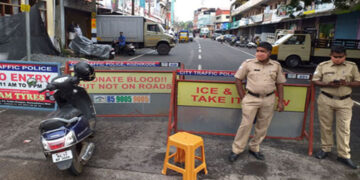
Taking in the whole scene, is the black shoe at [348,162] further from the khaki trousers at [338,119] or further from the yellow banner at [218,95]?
the yellow banner at [218,95]

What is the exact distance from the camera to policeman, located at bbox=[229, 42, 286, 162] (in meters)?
3.89

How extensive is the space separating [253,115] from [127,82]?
2.85 m

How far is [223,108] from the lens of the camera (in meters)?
4.78

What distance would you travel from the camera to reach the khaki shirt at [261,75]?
3893mm

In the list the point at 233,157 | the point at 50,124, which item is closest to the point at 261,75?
the point at 233,157

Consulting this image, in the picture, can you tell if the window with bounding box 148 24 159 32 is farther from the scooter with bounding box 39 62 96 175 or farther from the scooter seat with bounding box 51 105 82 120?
the scooter seat with bounding box 51 105 82 120

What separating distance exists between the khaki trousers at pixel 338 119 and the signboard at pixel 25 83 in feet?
16.2

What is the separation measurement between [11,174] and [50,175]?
19.5 inches

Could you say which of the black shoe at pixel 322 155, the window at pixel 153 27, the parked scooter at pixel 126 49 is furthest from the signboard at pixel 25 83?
the window at pixel 153 27

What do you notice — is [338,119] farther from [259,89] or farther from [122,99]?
[122,99]

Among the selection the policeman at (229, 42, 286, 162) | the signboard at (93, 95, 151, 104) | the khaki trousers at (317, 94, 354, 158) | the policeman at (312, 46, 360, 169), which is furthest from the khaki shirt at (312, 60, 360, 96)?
the signboard at (93, 95, 151, 104)

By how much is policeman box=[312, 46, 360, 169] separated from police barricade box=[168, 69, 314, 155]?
0.52 meters

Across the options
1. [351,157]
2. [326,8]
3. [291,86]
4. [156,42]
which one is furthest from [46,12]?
[326,8]

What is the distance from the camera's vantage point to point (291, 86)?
15.2 ft
